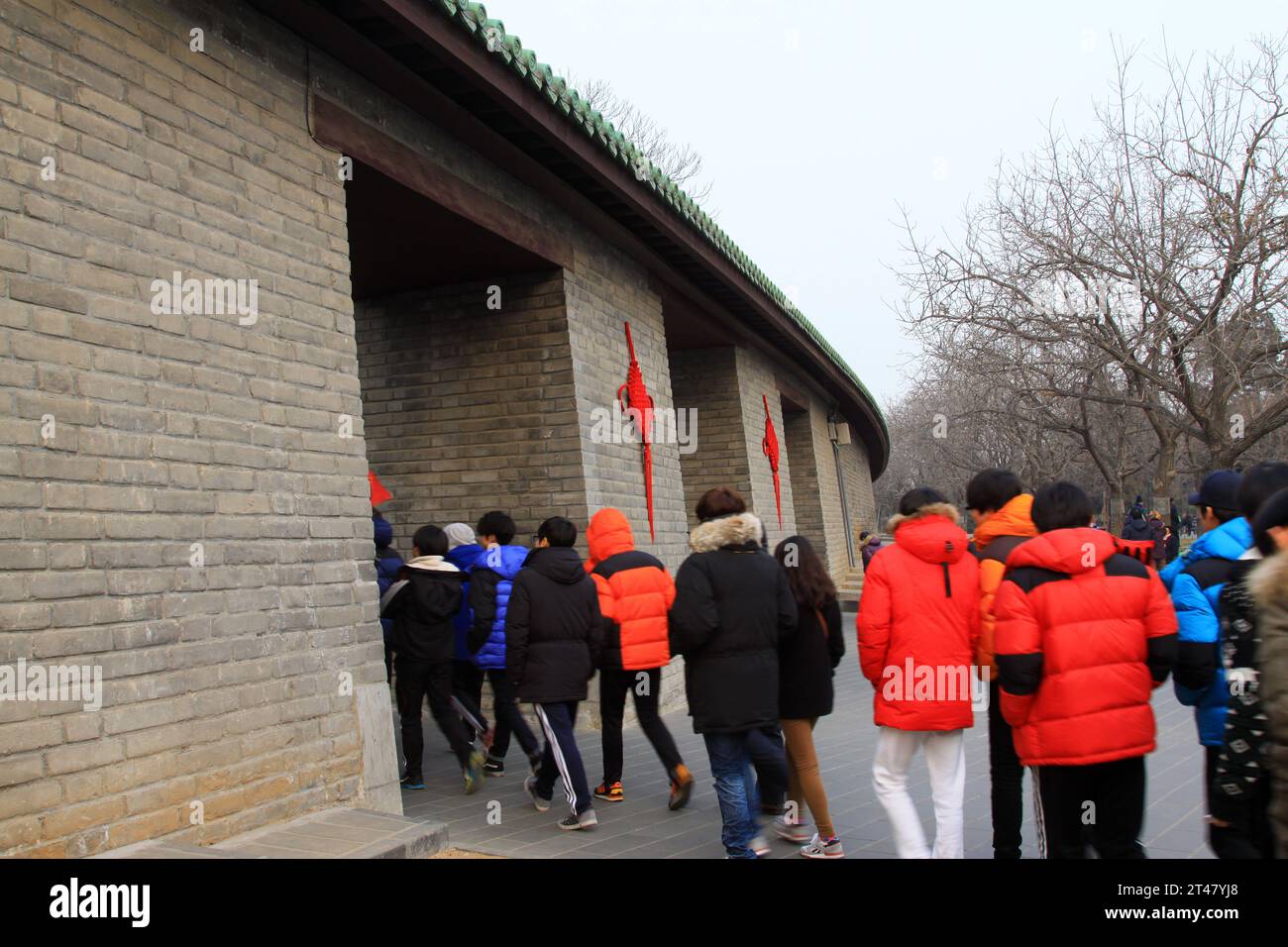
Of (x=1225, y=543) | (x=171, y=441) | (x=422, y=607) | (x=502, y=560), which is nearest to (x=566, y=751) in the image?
(x=422, y=607)

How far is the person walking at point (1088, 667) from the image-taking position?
3602 millimetres

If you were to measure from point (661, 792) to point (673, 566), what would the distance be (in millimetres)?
3842

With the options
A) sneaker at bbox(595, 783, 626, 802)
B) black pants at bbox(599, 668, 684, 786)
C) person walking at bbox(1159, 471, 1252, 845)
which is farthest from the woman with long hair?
person walking at bbox(1159, 471, 1252, 845)

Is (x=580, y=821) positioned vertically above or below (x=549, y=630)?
below

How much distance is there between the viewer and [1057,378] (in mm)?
13914

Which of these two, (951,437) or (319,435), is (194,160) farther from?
(951,437)

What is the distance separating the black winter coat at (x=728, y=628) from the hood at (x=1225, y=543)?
172 cm

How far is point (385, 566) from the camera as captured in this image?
6.83 metres

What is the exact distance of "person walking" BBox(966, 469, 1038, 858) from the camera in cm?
438

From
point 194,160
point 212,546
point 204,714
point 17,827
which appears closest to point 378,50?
point 194,160

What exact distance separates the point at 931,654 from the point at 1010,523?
73cm

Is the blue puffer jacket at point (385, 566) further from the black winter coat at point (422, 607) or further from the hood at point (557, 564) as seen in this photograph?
the hood at point (557, 564)

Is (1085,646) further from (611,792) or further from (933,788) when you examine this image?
(611,792)

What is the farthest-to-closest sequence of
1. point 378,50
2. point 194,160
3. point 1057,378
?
point 1057,378
point 378,50
point 194,160
